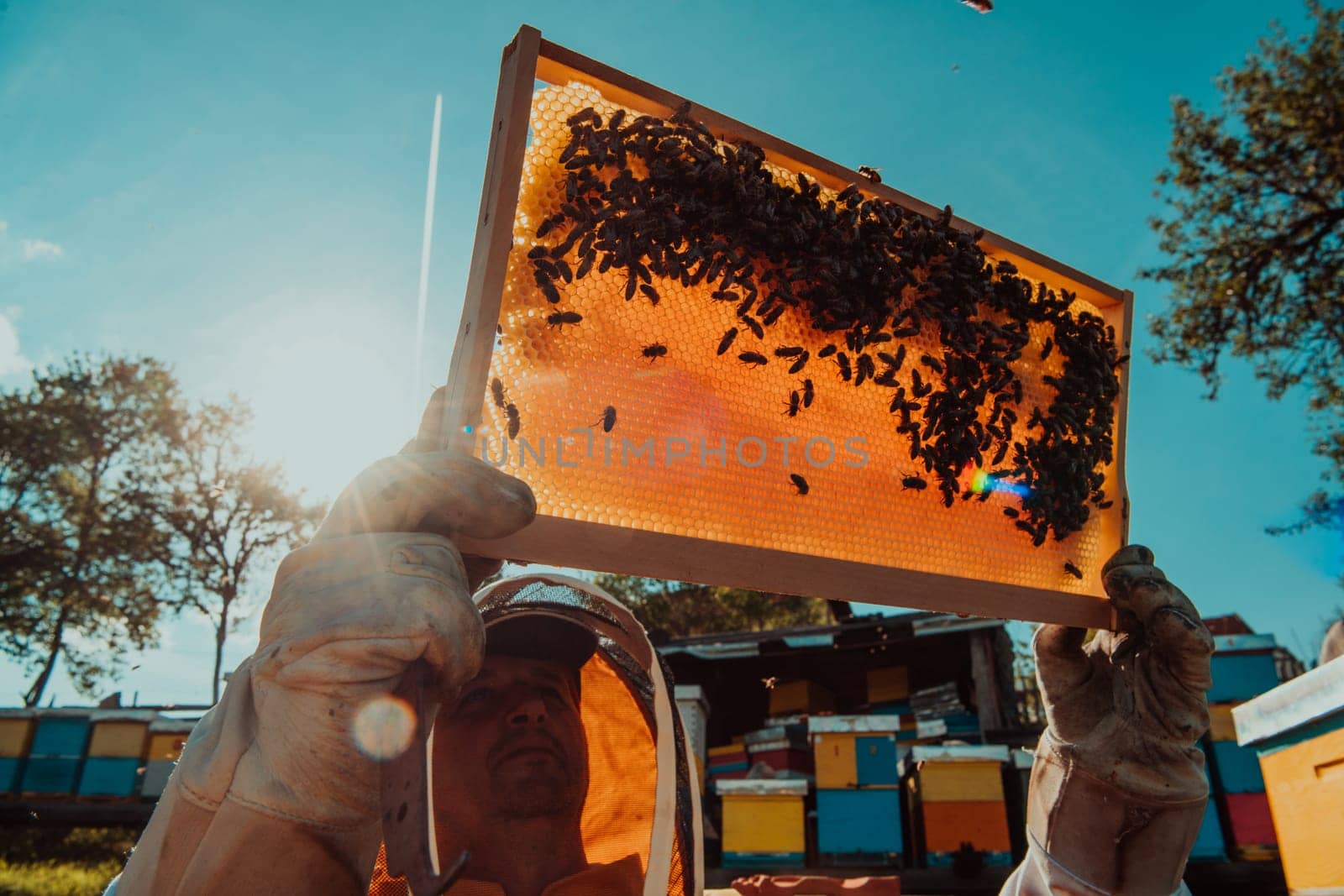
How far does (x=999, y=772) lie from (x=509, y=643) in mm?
7773

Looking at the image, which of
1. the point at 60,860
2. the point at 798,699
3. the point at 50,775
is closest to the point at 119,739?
the point at 50,775

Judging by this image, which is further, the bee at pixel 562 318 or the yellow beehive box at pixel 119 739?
the yellow beehive box at pixel 119 739

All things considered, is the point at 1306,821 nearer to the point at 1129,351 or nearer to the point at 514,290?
the point at 1129,351

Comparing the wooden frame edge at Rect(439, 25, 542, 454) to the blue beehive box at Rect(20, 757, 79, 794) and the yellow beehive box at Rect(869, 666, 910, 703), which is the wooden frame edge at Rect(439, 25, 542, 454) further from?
the blue beehive box at Rect(20, 757, 79, 794)

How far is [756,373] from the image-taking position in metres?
2.77

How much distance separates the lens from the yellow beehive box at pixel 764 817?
911 centimetres

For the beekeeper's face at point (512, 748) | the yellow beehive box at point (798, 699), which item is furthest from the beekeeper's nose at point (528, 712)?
the yellow beehive box at point (798, 699)

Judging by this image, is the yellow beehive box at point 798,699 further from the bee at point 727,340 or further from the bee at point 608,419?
the bee at point 608,419

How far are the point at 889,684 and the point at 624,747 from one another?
12273 mm

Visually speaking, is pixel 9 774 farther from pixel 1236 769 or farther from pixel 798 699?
pixel 1236 769

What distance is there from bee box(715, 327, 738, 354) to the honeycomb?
0.03 m

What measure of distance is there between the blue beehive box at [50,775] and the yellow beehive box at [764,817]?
1096 cm

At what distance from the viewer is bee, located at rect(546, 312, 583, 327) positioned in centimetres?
242

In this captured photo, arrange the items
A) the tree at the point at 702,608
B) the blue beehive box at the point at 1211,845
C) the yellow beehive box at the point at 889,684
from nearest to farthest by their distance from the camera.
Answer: the blue beehive box at the point at 1211,845 < the yellow beehive box at the point at 889,684 < the tree at the point at 702,608
